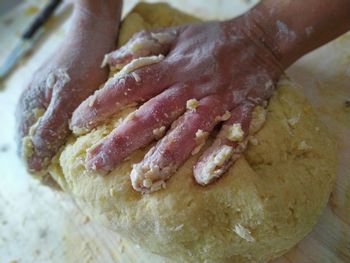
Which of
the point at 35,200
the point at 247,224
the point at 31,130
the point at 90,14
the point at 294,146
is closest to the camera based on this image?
the point at 247,224

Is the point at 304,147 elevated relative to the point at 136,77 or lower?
lower

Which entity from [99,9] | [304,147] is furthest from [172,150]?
[99,9]

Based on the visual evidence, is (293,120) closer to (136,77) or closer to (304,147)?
(304,147)

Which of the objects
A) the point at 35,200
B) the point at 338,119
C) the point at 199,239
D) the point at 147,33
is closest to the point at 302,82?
the point at 338,119

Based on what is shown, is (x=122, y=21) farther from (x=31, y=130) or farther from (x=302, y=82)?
(x=302, y=82)

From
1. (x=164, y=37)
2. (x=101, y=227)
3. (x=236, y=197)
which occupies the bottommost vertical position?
(x=101, y=227)

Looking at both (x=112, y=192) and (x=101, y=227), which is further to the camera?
(x=101, y=227)

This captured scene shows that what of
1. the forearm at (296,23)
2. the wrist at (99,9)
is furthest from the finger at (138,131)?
the wrist at (99,9)

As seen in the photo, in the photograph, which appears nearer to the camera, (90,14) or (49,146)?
(49,146)

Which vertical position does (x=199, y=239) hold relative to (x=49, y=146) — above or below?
below
